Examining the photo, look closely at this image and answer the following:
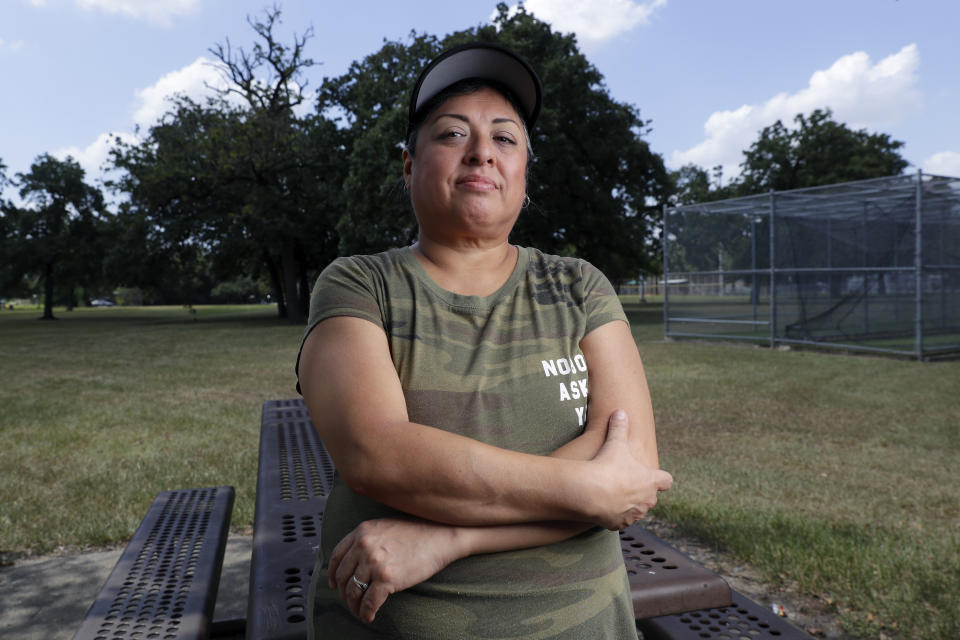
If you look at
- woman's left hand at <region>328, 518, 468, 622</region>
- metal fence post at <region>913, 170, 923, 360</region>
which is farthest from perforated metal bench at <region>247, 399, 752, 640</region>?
metal fence post at <region>913, 170, 923, 360</region>

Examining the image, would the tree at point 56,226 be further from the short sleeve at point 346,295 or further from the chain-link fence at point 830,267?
the short sleeve at point 346,295

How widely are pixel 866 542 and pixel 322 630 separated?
3.30m

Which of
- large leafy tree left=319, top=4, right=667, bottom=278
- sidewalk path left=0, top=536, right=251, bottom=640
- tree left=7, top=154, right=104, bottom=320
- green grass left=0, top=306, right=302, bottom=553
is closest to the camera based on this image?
sidewalk path left=0, top=536, right=251, bottom=640

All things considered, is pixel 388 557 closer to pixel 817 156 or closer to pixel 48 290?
pixel 817 156

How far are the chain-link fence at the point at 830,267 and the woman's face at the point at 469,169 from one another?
12.0 m

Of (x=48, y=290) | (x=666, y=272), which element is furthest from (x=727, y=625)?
(x=48, y=290)

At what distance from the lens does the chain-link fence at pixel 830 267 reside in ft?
42.2

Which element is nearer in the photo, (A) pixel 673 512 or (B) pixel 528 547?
(B) pixel 528 547

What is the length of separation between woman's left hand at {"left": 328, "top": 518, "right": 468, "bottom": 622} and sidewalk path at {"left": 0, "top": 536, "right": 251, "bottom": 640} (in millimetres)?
2084

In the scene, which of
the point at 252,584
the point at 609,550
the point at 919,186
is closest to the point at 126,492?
the point at 252,584

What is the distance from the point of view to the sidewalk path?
313cm

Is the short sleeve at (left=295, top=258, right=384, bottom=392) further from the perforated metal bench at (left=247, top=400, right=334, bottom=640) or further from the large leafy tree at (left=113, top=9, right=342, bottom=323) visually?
the large leafy tree at (left=113, top=9, right=342, bottom=323)

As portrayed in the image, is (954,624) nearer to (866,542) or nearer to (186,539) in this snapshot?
(866,542)

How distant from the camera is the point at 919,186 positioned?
1170cm
